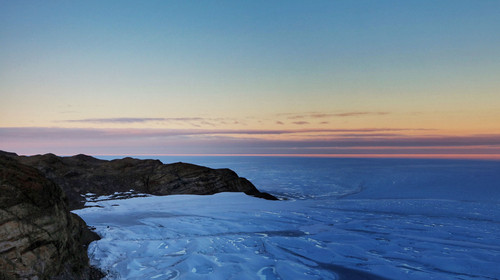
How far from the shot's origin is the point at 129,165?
946 inches

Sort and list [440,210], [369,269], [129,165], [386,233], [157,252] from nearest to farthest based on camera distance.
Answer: [369,269] → [157,252] → [386,233] → [440,210] → [129,165]

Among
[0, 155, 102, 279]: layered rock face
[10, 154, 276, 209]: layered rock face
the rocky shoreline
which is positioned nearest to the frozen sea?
the rocky shoreline

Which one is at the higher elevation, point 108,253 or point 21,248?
point 21,248

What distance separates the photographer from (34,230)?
217 inches

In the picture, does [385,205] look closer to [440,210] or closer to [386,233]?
[440,210]

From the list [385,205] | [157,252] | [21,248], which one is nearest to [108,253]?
[157,252]

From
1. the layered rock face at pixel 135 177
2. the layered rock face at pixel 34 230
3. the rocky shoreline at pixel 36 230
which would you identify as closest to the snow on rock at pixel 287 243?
the rocky shoreline at pixel 36 230

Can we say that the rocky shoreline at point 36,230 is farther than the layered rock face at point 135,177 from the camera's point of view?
No

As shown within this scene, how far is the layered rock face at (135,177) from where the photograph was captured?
801 inches

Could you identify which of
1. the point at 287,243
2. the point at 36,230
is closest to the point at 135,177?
the point at 287,243

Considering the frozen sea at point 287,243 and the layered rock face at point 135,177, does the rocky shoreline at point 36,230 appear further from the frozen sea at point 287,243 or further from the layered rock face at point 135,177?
the layered rock face at point 135,177

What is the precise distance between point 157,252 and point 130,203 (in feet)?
31.0

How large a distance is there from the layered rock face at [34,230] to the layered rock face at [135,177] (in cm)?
1429

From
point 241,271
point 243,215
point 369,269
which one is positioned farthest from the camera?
point 243,215
